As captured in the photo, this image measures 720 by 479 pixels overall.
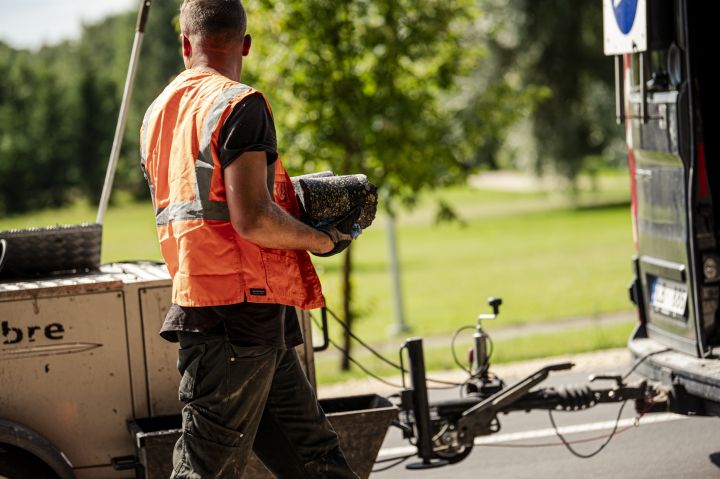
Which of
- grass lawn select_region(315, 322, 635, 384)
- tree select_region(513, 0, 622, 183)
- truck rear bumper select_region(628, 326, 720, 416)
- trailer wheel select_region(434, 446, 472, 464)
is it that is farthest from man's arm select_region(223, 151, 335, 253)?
tree select_region(513, 0, 622, 183)

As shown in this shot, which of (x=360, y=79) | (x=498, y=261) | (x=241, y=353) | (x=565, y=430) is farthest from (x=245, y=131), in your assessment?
(x=498, y=261)

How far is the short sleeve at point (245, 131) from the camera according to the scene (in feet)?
11.9

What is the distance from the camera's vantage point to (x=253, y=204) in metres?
3.63

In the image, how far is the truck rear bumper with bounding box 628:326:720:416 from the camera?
5496mm

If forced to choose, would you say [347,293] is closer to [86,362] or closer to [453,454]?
[453,454]

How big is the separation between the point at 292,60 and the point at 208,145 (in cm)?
728

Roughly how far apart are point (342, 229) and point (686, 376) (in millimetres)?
2507

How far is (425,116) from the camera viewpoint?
11359 millimetres

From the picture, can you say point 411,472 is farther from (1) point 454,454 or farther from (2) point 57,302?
(2) point 57,302

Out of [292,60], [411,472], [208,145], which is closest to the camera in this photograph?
[208,145]

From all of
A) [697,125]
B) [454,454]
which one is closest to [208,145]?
[454,454]

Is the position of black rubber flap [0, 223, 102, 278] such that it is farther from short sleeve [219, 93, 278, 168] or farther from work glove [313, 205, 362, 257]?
short sleeve [219, 93, 278, 168]

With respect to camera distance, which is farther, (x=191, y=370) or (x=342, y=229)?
(x=342, y=229)

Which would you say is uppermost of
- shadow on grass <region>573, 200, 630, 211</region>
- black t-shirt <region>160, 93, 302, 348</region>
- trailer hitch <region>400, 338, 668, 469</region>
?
black t-shirt <region>160, 93, 302, 348</region>
